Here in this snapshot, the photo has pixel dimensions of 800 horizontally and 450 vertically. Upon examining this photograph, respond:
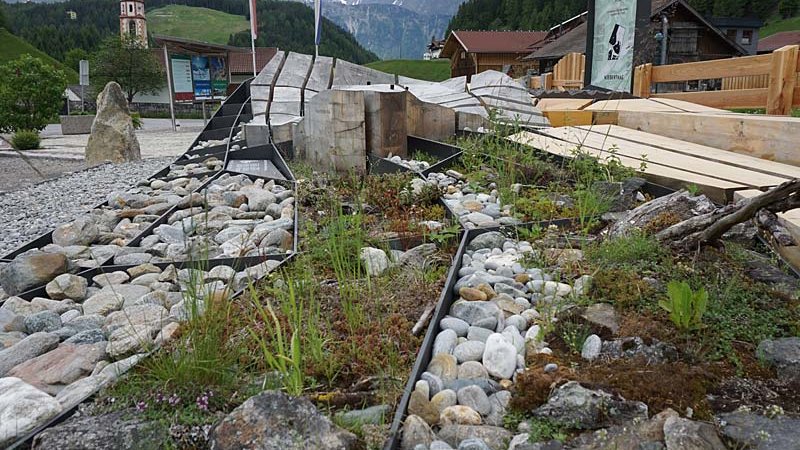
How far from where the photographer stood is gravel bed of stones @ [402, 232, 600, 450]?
1.83 m

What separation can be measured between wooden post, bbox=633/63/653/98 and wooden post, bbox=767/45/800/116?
2956mm

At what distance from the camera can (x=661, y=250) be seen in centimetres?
279

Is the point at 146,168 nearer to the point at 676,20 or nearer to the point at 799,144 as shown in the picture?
the point at 799,144

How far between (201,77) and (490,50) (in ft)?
79.2

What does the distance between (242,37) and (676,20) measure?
104516 mm

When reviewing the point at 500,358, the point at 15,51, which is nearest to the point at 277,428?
the point at 500,358

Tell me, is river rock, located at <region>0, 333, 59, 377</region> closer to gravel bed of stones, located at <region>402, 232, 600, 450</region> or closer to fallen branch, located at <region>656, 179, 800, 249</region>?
gravel bed of stones, located at <region>402, 232, 600, 450</region>

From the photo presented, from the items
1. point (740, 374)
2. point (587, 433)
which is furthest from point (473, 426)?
point (740, 374)

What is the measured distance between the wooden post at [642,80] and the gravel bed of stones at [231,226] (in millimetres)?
6394

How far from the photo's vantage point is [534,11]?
6700 centimetres

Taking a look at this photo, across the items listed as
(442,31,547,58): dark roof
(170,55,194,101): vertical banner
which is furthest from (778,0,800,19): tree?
(170,55,194,101): vertical banner

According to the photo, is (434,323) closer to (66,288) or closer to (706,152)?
(66,288)

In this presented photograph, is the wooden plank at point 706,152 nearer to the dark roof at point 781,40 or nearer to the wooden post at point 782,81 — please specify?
the wooden post at point 782,81

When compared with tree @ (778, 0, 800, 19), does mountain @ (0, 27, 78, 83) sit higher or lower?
lower
